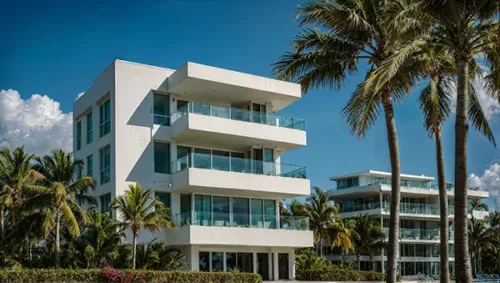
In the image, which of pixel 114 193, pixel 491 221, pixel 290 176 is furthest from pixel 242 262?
pixel 491 221

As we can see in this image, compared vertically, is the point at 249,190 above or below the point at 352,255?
above

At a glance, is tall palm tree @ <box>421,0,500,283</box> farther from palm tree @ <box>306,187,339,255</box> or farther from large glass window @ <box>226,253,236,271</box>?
palm tree @ <box>306,187,339,255</box>

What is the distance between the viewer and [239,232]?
119 ft

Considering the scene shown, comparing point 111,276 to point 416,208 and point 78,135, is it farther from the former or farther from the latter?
point 416,208

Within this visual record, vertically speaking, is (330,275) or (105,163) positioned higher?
(105,163)

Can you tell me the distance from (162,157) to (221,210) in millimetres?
4453

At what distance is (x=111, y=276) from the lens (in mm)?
28656

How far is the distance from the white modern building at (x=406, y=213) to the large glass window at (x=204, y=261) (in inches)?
1194

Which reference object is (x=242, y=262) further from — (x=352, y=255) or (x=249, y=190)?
(x=352, y=255)

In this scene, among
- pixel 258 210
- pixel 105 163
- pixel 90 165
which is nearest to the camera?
pixel 105 163

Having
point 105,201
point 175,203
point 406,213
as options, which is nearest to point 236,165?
point 175,203

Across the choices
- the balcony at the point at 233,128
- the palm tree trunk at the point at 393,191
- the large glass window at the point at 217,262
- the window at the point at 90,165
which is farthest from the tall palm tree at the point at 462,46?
the window at the point at 90,165

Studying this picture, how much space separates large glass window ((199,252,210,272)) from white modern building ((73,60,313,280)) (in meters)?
0.05

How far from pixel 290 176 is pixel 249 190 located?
3032 mm
